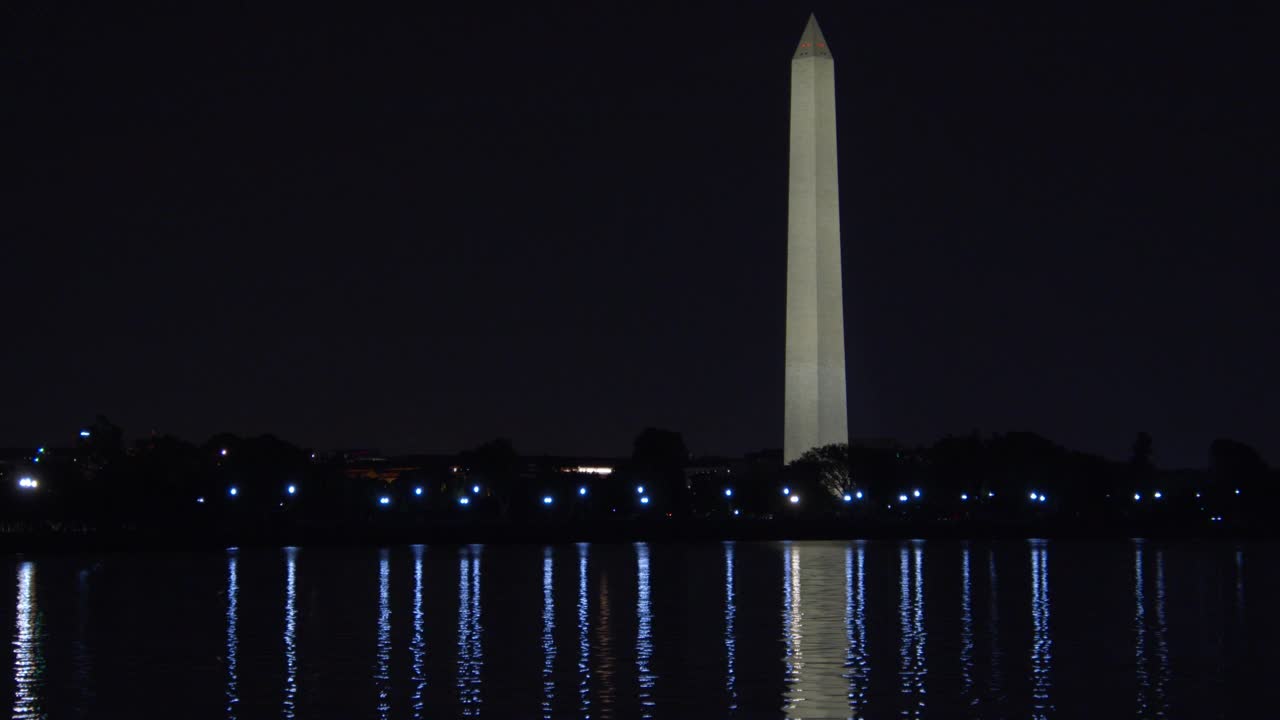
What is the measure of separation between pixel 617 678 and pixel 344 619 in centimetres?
1084

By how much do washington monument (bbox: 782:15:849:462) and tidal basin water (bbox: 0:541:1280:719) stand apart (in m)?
26.1

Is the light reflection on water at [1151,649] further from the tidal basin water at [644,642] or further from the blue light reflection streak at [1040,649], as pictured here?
the blue light reflection streak at [1040,649]

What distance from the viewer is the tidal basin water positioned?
69.8 feet

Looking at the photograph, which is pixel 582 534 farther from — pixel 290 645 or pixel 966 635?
pixel 290 645

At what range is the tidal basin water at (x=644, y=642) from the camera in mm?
21266

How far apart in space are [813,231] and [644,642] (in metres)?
49.9

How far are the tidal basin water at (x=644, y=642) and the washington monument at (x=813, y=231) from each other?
1026 inches

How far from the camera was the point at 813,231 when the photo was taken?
76.7m

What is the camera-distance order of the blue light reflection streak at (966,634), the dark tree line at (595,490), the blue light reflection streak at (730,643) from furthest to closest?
1. the dark tree line at (595,490)
2. the blue light reflection streak at (966,634)
3. the blue light reflection streak at (730,643)

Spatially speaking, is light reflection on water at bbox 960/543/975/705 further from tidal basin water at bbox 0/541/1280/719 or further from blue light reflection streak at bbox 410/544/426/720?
blue light reflection streak at bbox 410/544/426/720

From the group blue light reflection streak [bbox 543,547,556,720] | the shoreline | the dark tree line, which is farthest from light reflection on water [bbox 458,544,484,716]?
the dark tree line

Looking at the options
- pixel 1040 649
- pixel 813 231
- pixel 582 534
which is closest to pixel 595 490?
pixel 582 534

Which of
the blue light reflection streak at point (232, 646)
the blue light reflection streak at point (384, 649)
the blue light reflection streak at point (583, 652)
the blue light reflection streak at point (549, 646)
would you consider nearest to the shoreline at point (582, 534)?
the blue light reflection streak at point (232, 646)

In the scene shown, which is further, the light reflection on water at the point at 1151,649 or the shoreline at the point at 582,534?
the shoreline at the point at 582,534
